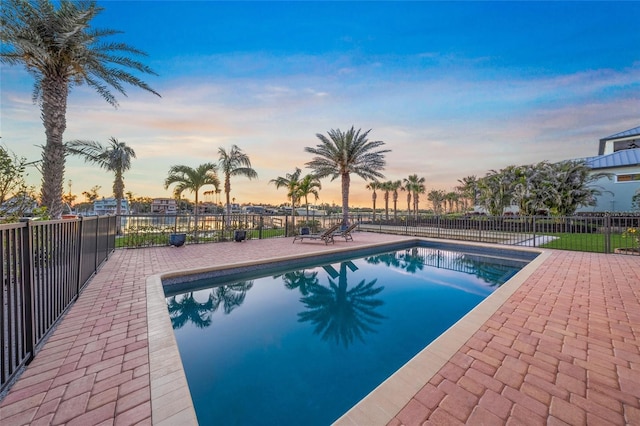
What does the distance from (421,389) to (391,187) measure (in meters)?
37.9

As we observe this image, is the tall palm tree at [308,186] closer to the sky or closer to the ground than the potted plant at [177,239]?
closer to the sky

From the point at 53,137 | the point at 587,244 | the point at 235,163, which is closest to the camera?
the point at 53,137

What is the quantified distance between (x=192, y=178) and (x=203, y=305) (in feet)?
50.5

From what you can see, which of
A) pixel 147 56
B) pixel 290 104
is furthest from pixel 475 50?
pixel 147 56

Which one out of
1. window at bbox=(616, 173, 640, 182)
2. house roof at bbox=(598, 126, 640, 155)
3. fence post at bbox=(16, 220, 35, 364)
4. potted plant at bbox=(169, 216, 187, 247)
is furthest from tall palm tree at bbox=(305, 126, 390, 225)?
house roof at bbox=(598, 126, 640, 155)

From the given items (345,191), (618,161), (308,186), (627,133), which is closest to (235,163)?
(308,186)

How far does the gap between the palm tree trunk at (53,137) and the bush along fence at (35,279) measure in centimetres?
371

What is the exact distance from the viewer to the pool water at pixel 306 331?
237 cm

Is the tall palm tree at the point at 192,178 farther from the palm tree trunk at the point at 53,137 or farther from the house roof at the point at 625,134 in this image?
the house roof at the point at 625,134

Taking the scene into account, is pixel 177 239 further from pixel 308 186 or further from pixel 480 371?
pixel 308 186

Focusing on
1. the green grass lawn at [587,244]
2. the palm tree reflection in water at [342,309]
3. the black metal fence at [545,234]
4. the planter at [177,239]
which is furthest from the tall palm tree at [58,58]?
the green grass lawn at [587,244]

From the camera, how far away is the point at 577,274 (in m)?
5.47

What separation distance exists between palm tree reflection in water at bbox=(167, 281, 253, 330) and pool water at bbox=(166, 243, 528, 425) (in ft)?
0.07

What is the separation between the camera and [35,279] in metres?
2.62
